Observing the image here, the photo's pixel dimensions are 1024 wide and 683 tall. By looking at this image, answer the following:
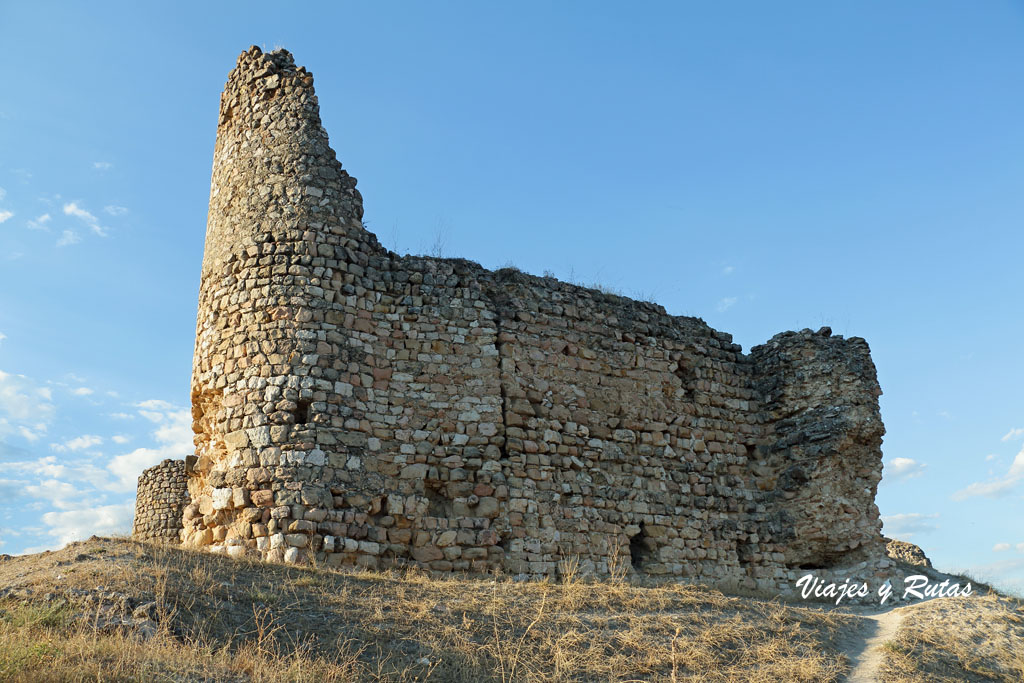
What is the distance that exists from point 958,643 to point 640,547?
385cm

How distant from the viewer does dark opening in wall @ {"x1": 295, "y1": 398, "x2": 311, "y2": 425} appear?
9.35m

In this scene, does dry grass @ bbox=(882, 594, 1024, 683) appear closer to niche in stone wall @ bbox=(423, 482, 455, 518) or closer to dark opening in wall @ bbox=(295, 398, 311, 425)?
niche in stone wall @ bbox=(423, 482, 455, 518)

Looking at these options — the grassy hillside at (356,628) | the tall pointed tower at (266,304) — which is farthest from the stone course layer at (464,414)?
the grassy hillside at (356,628)

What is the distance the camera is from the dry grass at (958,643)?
7.60 meters

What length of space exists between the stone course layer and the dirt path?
1.98 m

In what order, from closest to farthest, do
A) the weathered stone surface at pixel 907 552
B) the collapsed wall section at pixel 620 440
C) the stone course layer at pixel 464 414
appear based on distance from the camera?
the stone course layer at pixel 464 414 < the collapsed wall section at pixel 620 440 < the weathered stone surface at pixel 907 552

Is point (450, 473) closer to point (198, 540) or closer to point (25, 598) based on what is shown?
point (198, 540)

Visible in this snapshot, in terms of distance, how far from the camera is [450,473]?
32.2ft

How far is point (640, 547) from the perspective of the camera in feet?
36.1

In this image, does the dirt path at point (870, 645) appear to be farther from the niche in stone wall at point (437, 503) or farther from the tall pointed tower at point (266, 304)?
the tall pointed tower at point (266, 304)

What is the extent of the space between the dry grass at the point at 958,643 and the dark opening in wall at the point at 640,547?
3.11 m

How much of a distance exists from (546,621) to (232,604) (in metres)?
2.65

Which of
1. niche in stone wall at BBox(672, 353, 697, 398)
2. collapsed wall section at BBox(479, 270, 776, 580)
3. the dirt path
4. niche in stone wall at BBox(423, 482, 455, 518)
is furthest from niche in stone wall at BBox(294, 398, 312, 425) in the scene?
the dirt path

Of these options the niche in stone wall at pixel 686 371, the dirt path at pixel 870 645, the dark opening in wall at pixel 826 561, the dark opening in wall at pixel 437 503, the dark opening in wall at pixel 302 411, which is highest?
the niche in stone wall at pixel 686 371
